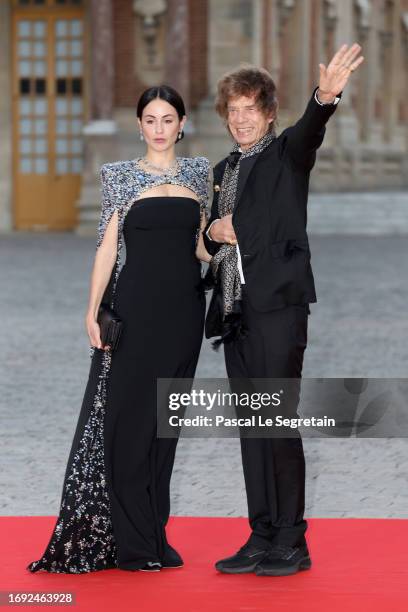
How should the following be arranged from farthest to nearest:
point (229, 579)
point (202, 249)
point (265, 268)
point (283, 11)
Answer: point (283, 11), point (202, 249), point (229, 579), point (265, 268)

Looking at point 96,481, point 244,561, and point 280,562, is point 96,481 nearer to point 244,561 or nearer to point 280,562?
point 244,561

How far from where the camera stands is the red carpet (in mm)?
4891

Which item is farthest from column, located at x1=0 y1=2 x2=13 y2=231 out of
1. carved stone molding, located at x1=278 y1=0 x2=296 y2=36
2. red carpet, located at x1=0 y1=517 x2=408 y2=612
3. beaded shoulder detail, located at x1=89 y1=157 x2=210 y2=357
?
beaded shoulder detail, located at x1=89 y1=157 x2=210 y2=357

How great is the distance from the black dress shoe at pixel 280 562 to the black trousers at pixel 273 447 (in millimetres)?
29

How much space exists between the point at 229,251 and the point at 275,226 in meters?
0.19

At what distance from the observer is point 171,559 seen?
534 centimetres

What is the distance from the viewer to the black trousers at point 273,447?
5.10 m

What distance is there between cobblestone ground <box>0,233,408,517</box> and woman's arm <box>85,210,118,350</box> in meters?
1.36

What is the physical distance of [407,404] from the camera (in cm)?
940

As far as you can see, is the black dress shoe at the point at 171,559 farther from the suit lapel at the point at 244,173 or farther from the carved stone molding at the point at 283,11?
the carved stone molding at the point at 283,11

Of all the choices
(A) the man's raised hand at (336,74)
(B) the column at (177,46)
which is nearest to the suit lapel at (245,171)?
(A) the man's raised hand at (336,74)

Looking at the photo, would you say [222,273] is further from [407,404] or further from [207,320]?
[407,404]

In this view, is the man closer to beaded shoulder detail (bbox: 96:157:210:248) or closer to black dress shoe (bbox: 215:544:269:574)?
black dress shoe (bbox: 215:544:269:574)

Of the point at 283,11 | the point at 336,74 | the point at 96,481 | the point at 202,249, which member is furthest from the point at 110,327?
the point at 283,11
